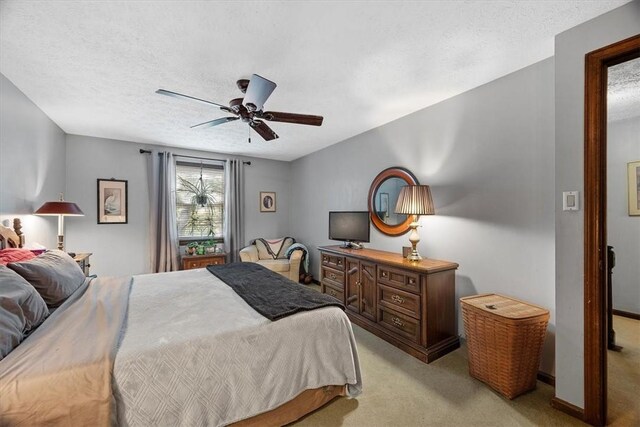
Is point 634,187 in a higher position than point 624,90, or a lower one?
lower

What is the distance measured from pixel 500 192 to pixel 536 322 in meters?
1.10

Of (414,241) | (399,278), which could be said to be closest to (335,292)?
(399,278)

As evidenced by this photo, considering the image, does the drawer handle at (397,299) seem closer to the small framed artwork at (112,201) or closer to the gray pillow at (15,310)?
the gray pillow at (15,310)

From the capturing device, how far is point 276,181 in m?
5.91

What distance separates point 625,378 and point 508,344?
1.10 metres

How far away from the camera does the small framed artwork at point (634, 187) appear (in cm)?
310

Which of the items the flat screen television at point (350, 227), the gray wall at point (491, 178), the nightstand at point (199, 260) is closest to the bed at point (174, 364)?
the gray wall at point (491, 178)

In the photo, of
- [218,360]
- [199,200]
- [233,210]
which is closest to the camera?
[218,360]

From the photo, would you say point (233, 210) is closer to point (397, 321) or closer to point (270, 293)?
point (270, 293)

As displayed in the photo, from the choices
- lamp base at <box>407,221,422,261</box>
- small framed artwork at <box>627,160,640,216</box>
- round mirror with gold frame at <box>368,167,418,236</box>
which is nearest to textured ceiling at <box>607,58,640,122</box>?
small framed artwork at <box>627,160,640,216</box>

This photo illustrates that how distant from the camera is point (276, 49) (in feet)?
6.57

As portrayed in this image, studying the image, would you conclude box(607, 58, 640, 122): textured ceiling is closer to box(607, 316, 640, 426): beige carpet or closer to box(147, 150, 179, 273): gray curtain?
box(607, 316, 640, 426): beige carpet

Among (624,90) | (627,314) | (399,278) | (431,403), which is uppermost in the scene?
(624,90)

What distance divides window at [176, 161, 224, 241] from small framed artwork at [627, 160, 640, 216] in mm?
5866
